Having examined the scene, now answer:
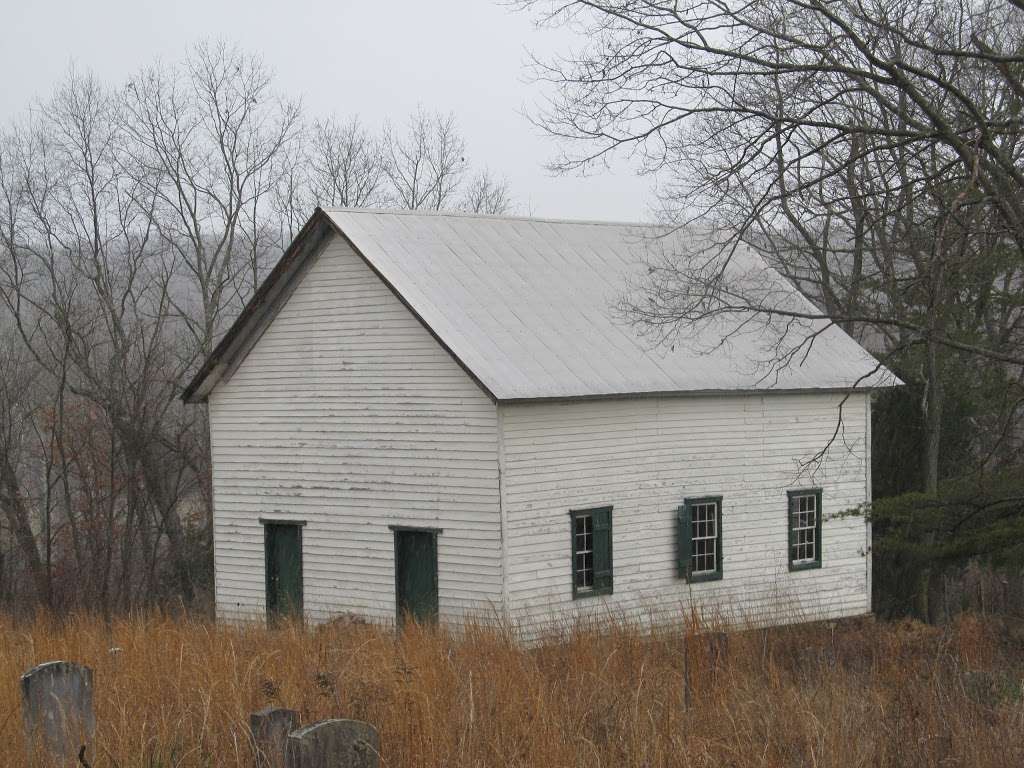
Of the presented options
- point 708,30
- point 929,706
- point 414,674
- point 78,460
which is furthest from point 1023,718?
point 78,460

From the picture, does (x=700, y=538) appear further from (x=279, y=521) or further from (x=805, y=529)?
(x=279, y=521)

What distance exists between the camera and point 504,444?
19.0 m

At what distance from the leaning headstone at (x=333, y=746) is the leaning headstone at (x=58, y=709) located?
1.99 meters

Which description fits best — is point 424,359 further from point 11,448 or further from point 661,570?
point 11,448

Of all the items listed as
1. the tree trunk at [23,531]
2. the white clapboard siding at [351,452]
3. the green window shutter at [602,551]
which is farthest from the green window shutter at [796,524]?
the tree trunk at [23,531]

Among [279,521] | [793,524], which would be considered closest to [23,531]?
[279,521]

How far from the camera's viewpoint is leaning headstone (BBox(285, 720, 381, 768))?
19.6 feet

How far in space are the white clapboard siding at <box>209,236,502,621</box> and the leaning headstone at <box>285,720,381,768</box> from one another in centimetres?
1263

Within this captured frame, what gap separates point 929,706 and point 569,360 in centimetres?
1275

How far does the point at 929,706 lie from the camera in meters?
7.92

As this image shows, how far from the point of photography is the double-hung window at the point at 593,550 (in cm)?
2006

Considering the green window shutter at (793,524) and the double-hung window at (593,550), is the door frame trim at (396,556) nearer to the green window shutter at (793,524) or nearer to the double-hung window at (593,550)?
the double-hung window at (593,550)

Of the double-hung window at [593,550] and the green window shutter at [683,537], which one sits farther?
the green window shutter at [683,537]

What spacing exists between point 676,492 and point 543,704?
46.0 feet
